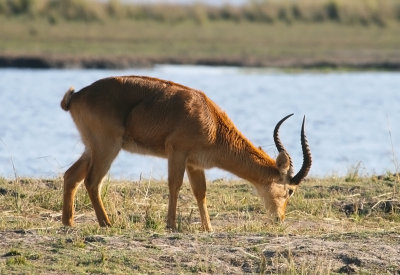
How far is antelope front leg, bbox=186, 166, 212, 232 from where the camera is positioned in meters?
10.8

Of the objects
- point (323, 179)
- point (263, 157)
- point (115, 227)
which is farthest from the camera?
point (323, 179)

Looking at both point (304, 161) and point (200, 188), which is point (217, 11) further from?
point (304, 161)

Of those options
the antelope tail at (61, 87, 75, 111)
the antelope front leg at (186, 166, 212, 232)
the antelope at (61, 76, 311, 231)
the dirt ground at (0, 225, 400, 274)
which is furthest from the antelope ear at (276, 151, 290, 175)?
the antelope tail at (61, 87, 75, 111)

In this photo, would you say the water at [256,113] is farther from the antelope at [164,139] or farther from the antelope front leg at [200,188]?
the antelope at [164,139]

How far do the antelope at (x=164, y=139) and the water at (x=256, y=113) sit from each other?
10.6ft

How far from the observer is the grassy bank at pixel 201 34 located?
1305 inches

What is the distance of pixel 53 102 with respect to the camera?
89.0ft

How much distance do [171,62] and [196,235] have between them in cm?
2415

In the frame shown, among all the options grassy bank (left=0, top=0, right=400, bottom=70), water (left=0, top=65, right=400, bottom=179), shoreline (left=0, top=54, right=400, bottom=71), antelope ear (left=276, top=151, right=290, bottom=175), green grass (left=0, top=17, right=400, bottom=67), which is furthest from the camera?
green grass (left=0, top=17, right=400, bottom=67)

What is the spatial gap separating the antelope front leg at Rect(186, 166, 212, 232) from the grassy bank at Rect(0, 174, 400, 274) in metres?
0.17

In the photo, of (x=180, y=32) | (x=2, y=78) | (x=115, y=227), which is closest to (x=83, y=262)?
(x=115, y=227)

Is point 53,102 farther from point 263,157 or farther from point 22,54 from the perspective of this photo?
point 263,157

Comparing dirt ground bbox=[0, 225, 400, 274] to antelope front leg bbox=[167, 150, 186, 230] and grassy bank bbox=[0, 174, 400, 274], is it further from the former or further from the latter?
antelope front leg bbox=[167, 150, 186, 230]

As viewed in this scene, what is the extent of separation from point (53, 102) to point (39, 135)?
5414 millimetres
